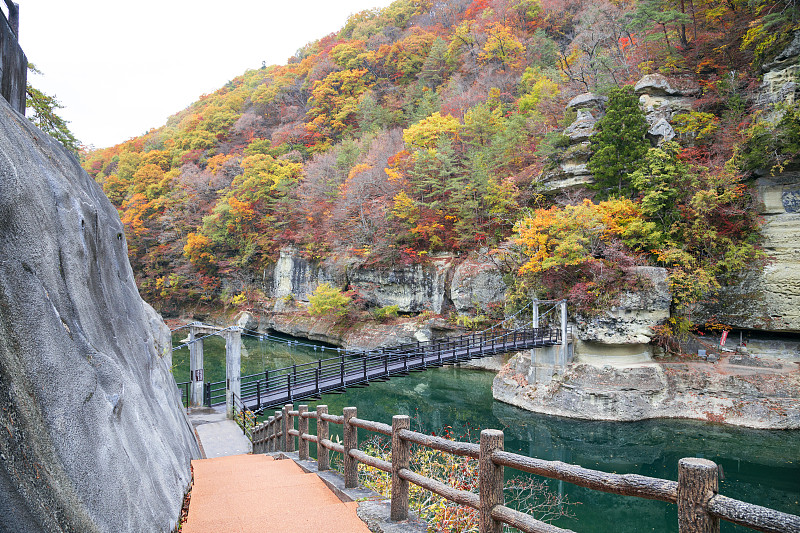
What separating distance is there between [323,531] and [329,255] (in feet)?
74.6

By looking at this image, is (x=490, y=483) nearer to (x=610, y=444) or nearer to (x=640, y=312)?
(x=610, y=444)

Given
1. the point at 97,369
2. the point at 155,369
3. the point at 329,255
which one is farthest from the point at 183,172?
the point at 97,369

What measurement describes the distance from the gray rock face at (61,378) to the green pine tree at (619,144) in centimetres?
1677

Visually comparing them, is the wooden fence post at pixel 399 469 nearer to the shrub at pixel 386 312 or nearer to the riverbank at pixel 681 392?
the riverbank at pixel 681 392

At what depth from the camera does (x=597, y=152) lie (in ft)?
53.7

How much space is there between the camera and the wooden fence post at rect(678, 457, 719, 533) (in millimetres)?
1548

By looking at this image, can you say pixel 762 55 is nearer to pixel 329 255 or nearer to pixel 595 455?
pixel 595 455

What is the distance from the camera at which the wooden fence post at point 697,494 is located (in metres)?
1.55

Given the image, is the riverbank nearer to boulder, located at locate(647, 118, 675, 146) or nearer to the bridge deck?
the bridge deck

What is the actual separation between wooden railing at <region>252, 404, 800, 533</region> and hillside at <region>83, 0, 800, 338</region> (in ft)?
40.6

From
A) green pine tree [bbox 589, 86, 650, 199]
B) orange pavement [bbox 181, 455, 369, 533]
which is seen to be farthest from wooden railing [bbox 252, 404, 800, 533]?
green pine tree [bbox 589, 86, 650, 199]

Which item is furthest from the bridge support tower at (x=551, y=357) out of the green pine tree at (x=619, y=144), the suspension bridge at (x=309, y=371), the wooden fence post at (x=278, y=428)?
the wooden fence post at (x=278, y=428)

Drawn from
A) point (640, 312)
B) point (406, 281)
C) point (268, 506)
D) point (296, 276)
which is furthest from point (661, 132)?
point (296, 276)

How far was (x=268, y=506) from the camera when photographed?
11.1 feet
